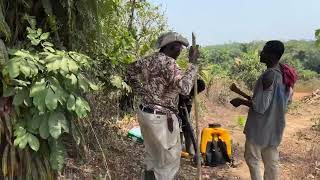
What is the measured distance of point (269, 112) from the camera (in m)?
4.59

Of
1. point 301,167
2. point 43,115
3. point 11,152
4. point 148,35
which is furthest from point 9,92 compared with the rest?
point 148,35

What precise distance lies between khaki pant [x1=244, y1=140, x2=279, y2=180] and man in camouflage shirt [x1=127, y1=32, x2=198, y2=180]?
82 centimetres

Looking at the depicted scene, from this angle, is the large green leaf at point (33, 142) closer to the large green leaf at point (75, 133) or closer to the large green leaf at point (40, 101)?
the large green leaf at point (40, 101)

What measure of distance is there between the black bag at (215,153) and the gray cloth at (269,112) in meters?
1.29

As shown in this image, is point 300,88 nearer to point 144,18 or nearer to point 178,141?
point 144,18

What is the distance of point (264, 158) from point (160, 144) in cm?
118

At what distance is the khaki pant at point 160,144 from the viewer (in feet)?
13.8

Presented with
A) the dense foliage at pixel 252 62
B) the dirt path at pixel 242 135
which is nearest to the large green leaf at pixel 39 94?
the dirt path at pixel 242 135

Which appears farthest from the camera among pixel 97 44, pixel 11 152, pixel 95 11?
pixel 97 44

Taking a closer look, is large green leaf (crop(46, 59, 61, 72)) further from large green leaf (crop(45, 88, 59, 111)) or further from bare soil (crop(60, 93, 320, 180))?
bare soil (crop(60, 93, 320, 180))

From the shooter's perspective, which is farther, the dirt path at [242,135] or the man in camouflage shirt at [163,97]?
the dirt path at [242,135]

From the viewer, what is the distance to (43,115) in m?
3.41

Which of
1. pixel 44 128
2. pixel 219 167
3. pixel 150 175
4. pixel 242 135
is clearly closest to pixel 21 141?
pixel 44 128

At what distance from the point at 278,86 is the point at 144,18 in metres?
4.95
